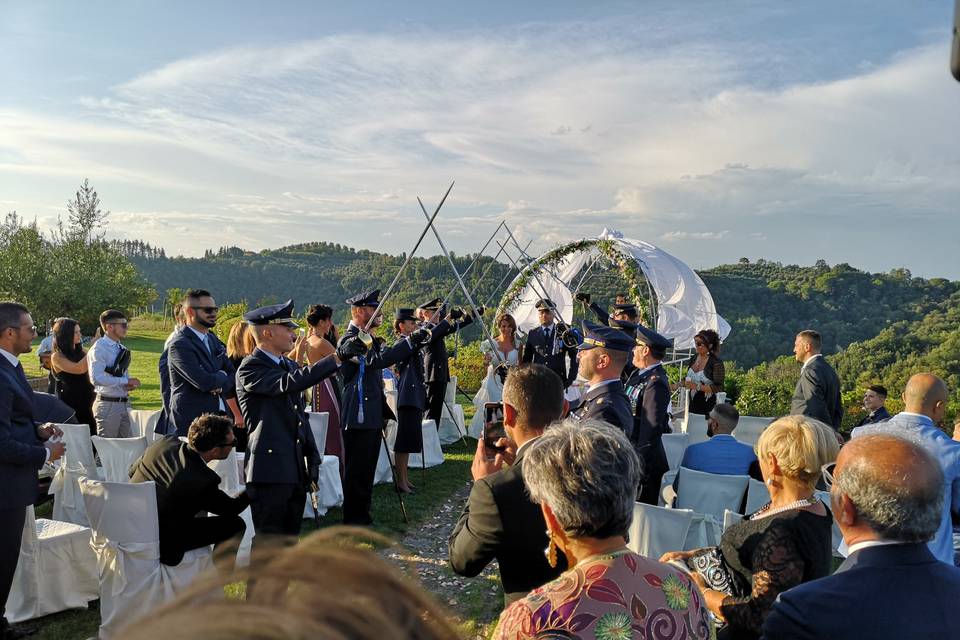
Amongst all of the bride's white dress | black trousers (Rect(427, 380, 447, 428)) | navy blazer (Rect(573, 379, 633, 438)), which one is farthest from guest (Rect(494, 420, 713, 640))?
the bride's white dress

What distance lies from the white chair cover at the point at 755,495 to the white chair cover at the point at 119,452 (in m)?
4.94

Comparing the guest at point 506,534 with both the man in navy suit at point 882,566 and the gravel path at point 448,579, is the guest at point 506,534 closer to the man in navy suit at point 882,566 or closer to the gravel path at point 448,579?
the man in navy suit at point 882,566

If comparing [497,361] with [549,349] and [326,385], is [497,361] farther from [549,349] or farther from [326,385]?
[326,385]

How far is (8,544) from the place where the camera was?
3.84 m

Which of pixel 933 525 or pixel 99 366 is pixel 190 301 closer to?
pixel 99 366

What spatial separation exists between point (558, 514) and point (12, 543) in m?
3.75

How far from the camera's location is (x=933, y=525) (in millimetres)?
1799

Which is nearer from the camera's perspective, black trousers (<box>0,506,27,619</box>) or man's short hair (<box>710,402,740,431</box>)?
black trousers (<box>0,506,27,619</box>)

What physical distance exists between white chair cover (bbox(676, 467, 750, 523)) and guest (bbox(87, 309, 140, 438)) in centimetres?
560

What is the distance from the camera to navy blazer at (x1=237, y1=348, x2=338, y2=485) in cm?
428

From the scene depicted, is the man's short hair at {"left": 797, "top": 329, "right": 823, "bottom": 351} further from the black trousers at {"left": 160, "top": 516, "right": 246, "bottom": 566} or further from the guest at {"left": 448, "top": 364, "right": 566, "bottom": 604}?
the black trousers at {"left": 160, "top": 516, "right": 246, "bottom": 566}

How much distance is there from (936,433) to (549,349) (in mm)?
6646

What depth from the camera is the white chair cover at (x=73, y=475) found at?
592 cm

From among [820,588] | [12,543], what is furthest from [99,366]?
[820,588]
